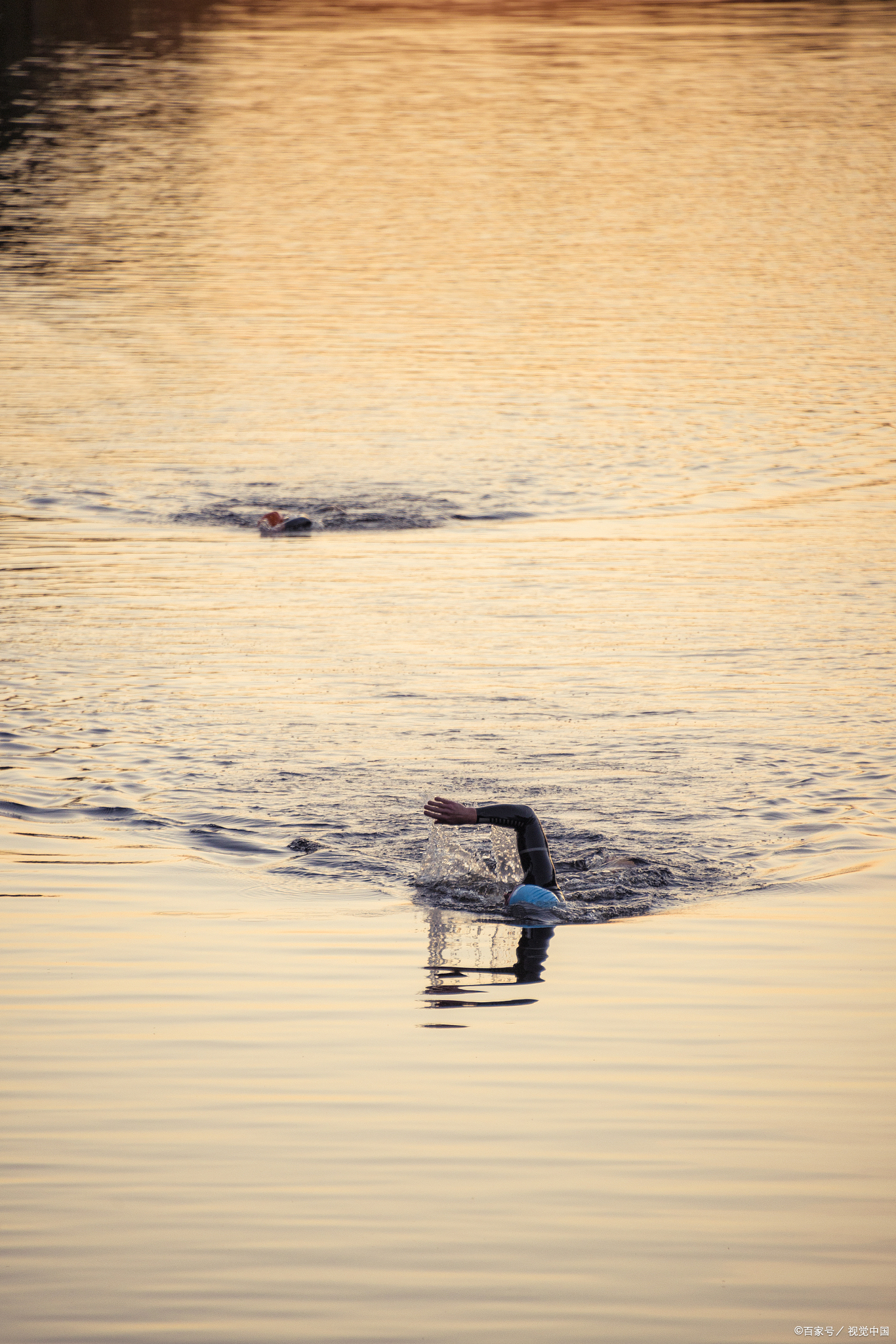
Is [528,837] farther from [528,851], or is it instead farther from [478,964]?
[478,964]

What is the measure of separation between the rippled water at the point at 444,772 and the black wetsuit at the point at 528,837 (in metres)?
0.40

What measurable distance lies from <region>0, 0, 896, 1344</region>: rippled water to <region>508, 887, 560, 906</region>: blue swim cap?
22cm

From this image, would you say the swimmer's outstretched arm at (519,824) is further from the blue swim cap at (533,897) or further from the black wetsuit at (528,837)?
the blue swim cap at (533,897)

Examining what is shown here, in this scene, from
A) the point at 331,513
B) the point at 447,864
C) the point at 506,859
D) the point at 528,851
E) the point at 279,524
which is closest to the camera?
the point at 528,851

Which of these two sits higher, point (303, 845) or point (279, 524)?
point (303, 845)

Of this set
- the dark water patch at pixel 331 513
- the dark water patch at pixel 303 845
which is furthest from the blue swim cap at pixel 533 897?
the dark water patch at pixel 331 513

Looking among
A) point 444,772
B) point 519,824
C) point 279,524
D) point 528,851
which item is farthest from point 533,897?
point 279,524

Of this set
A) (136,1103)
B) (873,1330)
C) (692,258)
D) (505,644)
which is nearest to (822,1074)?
(873,1330)

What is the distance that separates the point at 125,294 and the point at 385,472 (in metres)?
14.5

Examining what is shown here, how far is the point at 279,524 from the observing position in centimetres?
2302

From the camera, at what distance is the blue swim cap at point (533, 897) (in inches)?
468

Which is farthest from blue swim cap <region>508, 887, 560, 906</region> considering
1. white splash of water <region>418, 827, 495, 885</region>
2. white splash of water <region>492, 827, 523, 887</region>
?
white splash of water <region>418, 827, 495, 885</region>

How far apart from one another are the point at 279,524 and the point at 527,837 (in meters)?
11.9

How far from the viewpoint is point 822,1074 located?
30.5ft
